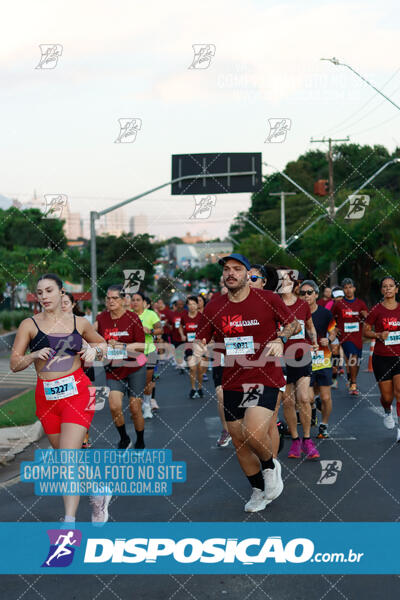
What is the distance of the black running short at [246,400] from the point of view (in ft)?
20.2

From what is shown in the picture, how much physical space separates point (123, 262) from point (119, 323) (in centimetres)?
6321

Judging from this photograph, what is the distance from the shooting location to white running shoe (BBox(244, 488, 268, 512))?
6.14 m

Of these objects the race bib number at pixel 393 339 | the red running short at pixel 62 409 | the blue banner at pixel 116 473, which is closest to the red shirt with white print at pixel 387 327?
the race bib number at pixel 393 339

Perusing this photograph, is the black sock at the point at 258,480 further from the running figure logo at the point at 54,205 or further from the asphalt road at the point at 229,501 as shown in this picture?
the running figure logo at the point at 54,205

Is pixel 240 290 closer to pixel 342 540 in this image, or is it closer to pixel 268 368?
pixel 268 368

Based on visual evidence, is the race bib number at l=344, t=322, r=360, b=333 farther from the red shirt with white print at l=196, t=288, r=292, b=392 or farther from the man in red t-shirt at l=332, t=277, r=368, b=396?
the red shirt with white print at l=196, t=288, r=292, b=392

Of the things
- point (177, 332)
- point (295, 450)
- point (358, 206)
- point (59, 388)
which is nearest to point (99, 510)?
point (59, 388)

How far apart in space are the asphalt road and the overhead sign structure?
29.5 ft

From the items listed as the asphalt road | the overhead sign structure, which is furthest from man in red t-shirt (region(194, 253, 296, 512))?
the overhead sign structure

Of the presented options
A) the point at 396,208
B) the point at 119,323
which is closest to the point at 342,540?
the point at 119,323

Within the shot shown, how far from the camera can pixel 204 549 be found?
17.2ft

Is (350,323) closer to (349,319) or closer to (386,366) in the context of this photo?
(349,319)

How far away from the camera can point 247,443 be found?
6129mm

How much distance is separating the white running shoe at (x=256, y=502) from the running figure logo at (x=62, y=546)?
4.71 ft
